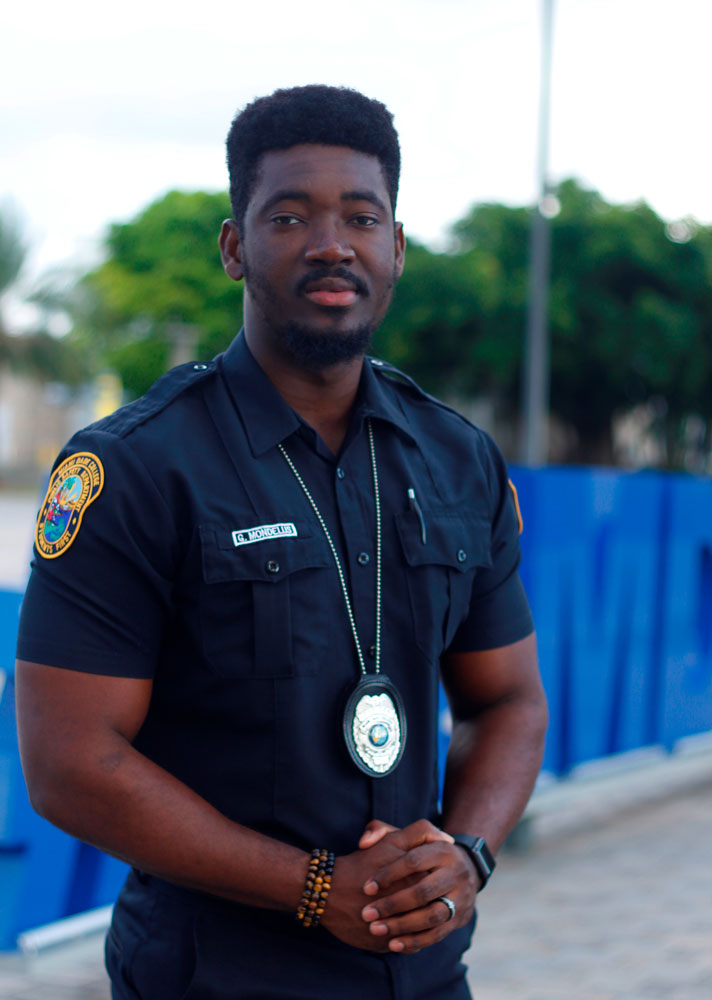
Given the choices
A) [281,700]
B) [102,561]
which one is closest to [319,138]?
[102,561]

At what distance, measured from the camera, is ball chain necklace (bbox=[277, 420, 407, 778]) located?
1.74 metres

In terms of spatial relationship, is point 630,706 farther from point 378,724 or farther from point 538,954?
point 378,724

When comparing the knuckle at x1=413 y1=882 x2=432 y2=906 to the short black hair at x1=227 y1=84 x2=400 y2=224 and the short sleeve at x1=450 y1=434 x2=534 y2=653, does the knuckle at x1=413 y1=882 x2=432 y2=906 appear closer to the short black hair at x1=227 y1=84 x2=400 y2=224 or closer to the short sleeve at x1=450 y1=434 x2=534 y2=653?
Answer: the short sleeve at x1=450 y1=434 x2=534 y2=653

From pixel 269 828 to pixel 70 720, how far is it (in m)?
0.32

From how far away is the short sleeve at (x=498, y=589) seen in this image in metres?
2.03

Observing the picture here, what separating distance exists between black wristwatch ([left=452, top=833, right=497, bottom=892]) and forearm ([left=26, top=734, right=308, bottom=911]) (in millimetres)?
259

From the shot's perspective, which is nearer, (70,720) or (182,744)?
(70,720)

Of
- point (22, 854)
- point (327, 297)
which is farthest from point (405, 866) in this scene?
point (22, 854)

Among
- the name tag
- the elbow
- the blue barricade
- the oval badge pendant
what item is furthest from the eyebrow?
the blue barricade

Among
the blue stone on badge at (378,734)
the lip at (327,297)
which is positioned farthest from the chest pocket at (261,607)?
the lip at (327,297)

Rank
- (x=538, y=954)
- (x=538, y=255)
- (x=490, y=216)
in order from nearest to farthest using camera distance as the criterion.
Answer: (x=538, y=954)
(x=538, y=255)
(x=490, y=216)

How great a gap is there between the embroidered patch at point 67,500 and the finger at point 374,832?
56 cm

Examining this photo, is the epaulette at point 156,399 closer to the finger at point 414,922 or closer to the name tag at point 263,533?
the name tag at point 263,533

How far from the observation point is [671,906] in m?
5.18
